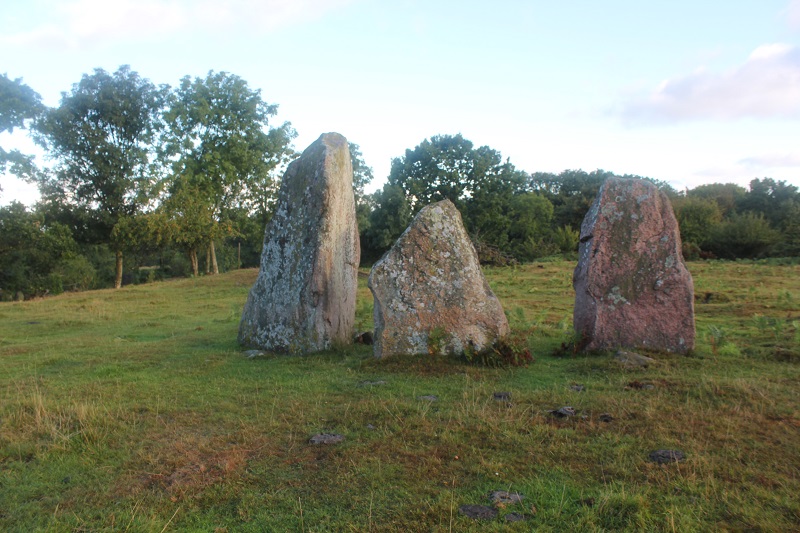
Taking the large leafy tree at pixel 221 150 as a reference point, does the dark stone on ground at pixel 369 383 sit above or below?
below

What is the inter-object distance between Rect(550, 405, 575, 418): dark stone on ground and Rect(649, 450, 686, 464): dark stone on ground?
3.67ft

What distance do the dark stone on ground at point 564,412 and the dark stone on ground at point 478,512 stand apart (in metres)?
2.17

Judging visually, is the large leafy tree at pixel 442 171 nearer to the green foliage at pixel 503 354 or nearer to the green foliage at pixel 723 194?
the green foliage at pixel 723 194

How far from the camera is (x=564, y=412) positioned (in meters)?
5.98

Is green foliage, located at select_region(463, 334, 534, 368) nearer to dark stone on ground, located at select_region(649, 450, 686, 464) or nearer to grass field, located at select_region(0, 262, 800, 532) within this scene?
grass field, located at select_region(0, 262, 800, 532)

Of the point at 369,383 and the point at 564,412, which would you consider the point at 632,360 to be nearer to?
the point at 564,412

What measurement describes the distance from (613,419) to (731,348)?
452cm

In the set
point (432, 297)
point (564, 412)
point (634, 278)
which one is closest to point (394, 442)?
point (564, 412)

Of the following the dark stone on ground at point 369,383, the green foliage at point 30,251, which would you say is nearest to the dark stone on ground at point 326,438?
the dark stone on ground at point 369,383

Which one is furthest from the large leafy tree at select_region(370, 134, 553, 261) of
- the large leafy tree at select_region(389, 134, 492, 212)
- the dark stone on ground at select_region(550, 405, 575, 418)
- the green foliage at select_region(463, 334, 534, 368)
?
the dark stone on ground at select_region(550, 405, 575, 418)

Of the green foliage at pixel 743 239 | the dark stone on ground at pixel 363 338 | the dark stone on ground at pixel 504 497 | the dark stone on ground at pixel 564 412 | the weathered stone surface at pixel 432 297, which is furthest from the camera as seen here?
the green foliage at pixel 743 239

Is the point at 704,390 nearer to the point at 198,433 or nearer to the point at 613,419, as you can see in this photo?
the point at 613,419

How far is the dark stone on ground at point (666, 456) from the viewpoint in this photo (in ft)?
15.5

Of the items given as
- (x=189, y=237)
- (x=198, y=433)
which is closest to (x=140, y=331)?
(x=198, y=433)
